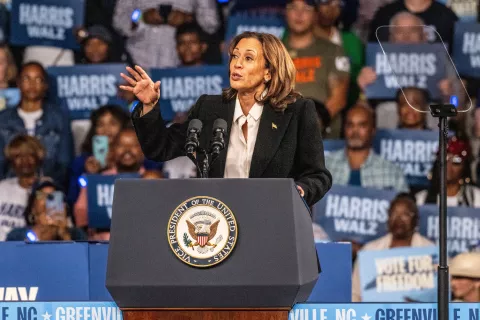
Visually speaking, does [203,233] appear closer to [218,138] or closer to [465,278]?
[218,138]

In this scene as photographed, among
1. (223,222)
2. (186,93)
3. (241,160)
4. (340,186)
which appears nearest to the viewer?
(223,222)

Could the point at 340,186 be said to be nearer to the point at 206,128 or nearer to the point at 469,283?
the point at 469,283

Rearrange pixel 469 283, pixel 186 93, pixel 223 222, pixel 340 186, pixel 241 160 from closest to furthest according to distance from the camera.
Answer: pixel 223 222 < pixel 241 160 < pixel 469 283 < pixel 340 186 < pixel 186 93

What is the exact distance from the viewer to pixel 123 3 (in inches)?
310

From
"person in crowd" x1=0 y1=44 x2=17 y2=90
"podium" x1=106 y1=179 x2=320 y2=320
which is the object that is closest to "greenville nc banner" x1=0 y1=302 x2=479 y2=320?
"podium" x1=106 y1=179 x2=320 y2=320

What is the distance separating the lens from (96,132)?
758 centimetres

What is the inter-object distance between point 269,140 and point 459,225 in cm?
394

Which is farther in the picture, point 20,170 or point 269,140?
point 20,170

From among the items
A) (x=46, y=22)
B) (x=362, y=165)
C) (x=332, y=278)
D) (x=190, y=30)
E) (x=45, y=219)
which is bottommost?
(x=332, y=278)

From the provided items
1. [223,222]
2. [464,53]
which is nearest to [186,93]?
[464,53]

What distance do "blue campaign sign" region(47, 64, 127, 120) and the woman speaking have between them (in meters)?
4.45

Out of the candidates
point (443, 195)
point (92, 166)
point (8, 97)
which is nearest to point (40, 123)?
point (8, 97)

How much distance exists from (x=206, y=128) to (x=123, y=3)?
15.4 ft

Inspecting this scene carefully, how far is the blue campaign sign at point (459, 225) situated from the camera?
23.0 feet
